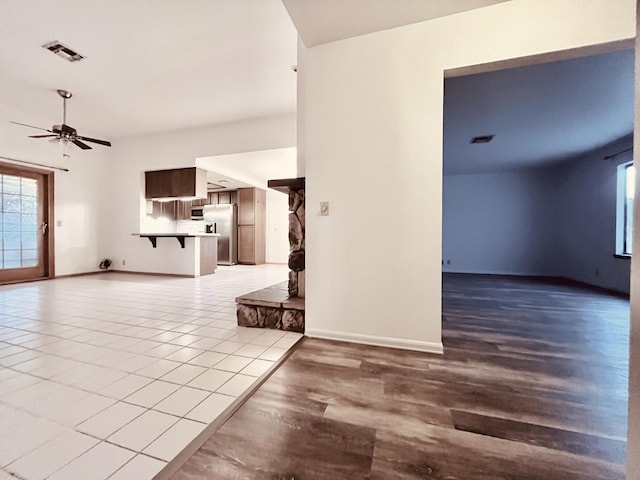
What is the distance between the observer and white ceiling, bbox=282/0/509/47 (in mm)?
1721

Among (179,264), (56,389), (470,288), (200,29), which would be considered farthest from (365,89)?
(179,264)

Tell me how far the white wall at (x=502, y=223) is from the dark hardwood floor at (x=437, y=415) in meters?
4.58

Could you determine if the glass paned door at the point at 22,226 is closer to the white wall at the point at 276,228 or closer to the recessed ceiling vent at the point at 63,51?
the recessed ceiling vent at the point at 63,51

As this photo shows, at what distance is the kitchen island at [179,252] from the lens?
5598 millimetres

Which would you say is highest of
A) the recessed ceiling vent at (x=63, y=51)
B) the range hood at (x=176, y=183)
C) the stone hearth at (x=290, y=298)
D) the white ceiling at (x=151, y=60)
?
the white ceiling at (x=151, y=60)

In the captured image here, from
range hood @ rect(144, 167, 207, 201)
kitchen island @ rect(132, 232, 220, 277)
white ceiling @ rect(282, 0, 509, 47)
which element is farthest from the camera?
kitchen island @ rect(132, 232, 220, 277)

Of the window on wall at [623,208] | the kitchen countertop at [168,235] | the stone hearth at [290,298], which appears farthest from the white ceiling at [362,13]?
the window on wall at [623,208]

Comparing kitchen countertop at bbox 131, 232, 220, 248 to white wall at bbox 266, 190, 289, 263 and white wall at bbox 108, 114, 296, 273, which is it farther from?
white wall at bbox 266, 190, 289, 263

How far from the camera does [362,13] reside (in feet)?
5.92

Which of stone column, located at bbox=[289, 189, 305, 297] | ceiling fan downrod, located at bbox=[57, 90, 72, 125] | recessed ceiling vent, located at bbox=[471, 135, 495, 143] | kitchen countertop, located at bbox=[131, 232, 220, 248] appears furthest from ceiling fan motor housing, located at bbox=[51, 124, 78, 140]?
recessed ceiling vent, located at bbox=[471, 135, 495, 143]

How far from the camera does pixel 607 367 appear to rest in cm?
175

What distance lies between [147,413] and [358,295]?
1465 mm

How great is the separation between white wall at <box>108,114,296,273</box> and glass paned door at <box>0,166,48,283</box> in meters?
1.16

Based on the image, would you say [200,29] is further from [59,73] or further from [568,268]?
[568,268]
